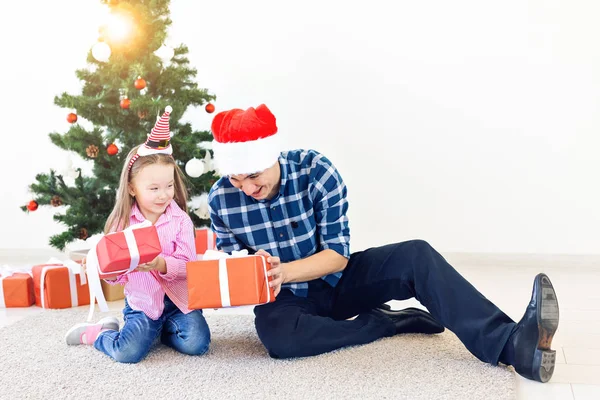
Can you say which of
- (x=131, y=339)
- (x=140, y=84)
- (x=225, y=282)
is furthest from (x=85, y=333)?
(x=140, y=84)

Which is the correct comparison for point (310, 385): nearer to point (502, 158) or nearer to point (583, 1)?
point (502, 158)

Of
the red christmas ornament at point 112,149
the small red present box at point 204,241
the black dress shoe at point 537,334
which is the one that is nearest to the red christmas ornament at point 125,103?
the red christmas ornament at point 112,149

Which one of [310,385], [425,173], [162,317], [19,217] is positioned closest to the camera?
[310,385]

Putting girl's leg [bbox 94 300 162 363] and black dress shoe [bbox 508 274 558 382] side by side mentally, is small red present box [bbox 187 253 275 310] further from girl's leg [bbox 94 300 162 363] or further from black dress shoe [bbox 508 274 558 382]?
black dress shoe [bbox 508 274 558 382]

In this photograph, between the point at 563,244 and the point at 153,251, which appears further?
the point at 563,244

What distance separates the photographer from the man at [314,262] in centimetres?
188

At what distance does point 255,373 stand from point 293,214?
45 centimetres

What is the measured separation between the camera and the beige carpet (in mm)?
1729

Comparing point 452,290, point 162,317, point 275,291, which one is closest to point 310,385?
point 275,291

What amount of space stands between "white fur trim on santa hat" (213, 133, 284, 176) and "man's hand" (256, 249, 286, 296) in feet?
0.75

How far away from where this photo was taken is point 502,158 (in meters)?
3.39

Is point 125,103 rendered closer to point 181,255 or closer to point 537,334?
point 181,255

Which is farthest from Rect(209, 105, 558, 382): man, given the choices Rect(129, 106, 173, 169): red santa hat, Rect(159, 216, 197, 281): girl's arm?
Rect(129, 106, 173, 169): red santa hat

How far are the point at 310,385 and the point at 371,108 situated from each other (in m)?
1.98
